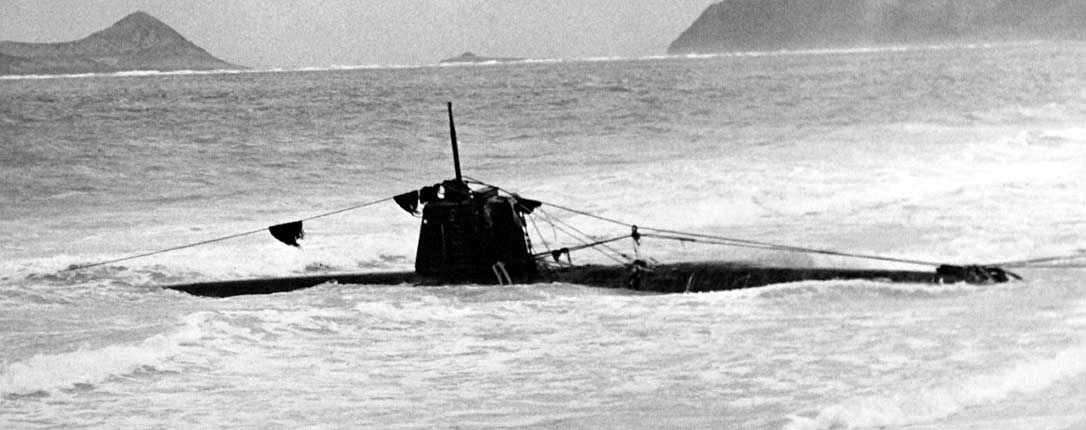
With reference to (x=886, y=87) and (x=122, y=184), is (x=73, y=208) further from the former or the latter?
(x=886, y=87)

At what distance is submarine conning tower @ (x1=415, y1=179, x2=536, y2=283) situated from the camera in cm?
1279

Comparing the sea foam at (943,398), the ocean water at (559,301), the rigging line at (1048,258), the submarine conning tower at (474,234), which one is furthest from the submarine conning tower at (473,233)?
the sea foam at (943,398)

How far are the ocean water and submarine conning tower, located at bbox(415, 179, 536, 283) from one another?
0.36 m

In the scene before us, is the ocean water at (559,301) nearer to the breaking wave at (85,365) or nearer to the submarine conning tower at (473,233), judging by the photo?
the breaking wave at (85,365)

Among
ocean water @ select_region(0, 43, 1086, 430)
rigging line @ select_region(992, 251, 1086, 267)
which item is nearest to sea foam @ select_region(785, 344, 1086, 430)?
ocean water @ select_region(0, 43, 1086, 430)

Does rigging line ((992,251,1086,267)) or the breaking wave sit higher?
the breaking wave

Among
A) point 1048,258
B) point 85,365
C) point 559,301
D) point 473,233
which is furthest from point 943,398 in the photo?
point 473,233

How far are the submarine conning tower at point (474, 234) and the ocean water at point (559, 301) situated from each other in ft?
1.19

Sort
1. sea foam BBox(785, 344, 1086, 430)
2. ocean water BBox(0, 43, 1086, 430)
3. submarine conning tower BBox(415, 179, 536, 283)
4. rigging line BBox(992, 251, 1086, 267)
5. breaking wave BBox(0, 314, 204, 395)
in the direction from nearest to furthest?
1. sea foam BBox(785, 344, 1086, 430)
2. ocean water BBox(0, 43, 1086, 430)
3. breaking wave BBox(0, 314, 204, 395)
4. rigging line BBox(992, 251, 1086, 267)
5. submarine conning tower BBox(415, 179, 536, 283)

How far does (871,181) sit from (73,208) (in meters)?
12.3

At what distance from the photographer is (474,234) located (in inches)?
506

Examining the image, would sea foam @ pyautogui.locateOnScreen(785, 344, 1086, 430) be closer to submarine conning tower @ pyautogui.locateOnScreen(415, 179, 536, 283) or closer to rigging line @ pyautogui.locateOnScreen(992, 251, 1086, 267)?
rigging line @ pyautogui.locateOnScreen(992, 251, 1086, 267)

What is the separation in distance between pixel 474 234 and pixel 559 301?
4.36ft

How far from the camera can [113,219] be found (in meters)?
21.5
